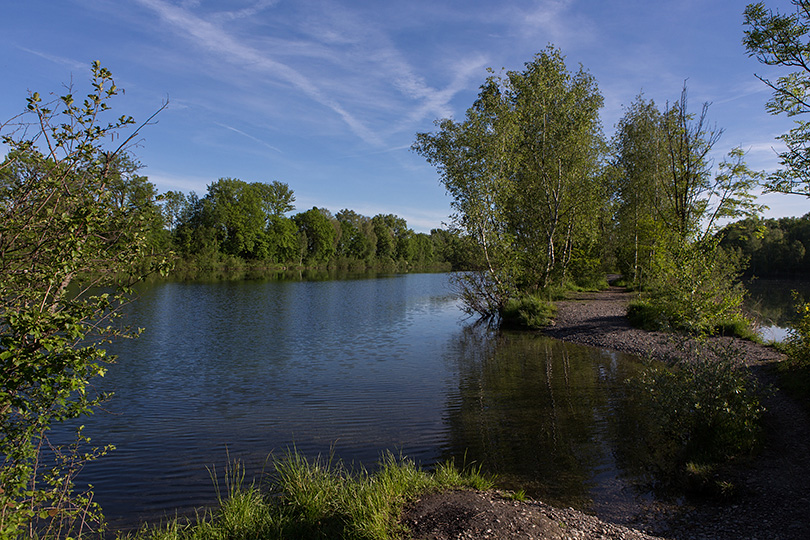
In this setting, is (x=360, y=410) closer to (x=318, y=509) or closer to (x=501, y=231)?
(x=318, y=509)

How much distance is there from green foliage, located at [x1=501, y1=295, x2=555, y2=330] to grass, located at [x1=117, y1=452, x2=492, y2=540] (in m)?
17.4

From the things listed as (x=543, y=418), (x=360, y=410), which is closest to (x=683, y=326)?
(x=543, y=418)

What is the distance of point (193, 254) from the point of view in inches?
2813

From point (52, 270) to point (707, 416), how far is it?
9247 millimetres

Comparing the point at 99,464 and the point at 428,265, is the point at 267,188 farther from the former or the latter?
the point at 99,464

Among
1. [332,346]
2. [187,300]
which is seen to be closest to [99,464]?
[332,346]

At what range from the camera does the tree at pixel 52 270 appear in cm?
341

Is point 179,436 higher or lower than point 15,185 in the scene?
lower

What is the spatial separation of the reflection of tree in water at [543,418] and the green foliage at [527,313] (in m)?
5.17

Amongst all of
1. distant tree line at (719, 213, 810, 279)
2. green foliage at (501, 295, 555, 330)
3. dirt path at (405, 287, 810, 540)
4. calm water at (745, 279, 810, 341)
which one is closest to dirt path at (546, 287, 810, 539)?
dirt path at (405, 287, 810, 540)

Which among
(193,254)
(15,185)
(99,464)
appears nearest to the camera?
(15,185)

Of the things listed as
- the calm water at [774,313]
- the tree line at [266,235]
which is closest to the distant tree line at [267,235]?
the tree line at [266,235]

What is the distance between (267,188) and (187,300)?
59.7m

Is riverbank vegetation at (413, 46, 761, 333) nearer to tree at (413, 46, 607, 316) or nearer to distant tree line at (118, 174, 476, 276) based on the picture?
tree at (413, 46, 607, 316)
